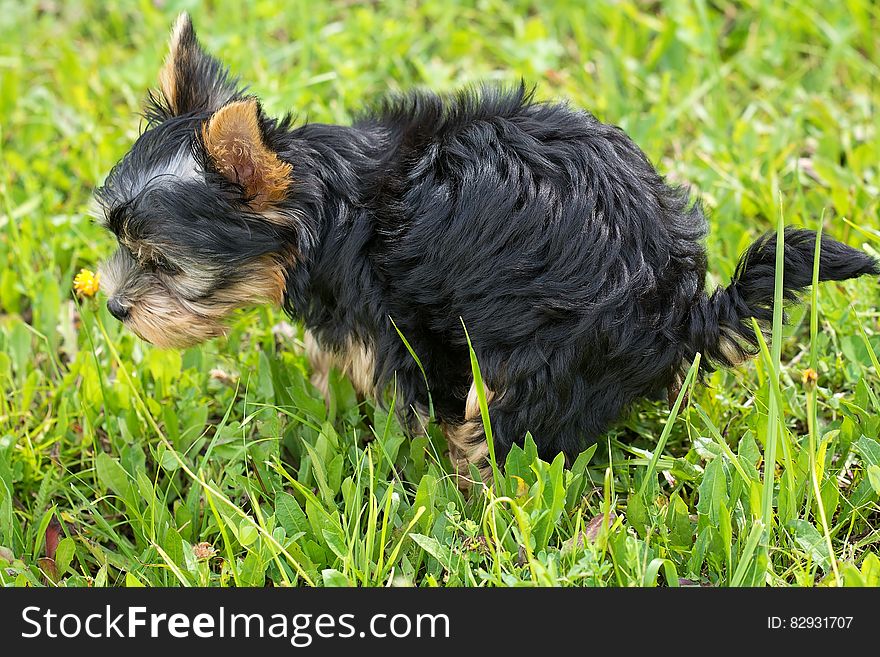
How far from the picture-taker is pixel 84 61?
19.0 ft

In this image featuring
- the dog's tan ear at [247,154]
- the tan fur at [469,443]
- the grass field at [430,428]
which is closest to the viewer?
the dog's tan ear at [247,154]

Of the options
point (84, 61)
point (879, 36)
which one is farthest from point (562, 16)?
point (84, 61)

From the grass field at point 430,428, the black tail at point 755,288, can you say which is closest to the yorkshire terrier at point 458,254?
the black tail at point 755,288

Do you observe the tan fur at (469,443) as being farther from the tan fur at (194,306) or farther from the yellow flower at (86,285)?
the yellow flower at (86,285)

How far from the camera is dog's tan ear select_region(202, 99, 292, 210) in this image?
2822mm

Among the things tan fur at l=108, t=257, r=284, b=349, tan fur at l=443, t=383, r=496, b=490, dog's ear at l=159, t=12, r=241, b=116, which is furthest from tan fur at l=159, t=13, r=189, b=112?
tan fur at l=443, t=383, r=496, b=490

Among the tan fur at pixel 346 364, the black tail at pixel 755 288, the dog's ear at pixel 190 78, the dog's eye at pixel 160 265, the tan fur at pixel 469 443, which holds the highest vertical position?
the dog's ear at pixel 190 78

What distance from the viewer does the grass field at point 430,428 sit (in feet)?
9.67

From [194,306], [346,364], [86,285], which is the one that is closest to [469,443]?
[346,364]

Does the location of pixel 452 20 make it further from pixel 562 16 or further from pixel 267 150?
pixel 267 150

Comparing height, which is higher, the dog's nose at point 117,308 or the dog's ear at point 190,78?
the dog's ear at point 190,78

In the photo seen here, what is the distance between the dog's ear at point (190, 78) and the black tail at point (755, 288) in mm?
1791

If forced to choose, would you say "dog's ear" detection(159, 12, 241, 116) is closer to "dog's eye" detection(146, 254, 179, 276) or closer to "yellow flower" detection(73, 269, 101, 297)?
"dog's eye" detection(146, 254, 179, 276)

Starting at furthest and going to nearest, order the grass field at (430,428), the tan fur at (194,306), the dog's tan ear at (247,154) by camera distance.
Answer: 1. the tan fur at (194,306)
2. the grass field at (430,428)
3. the dog's tan ear at (247,154)
